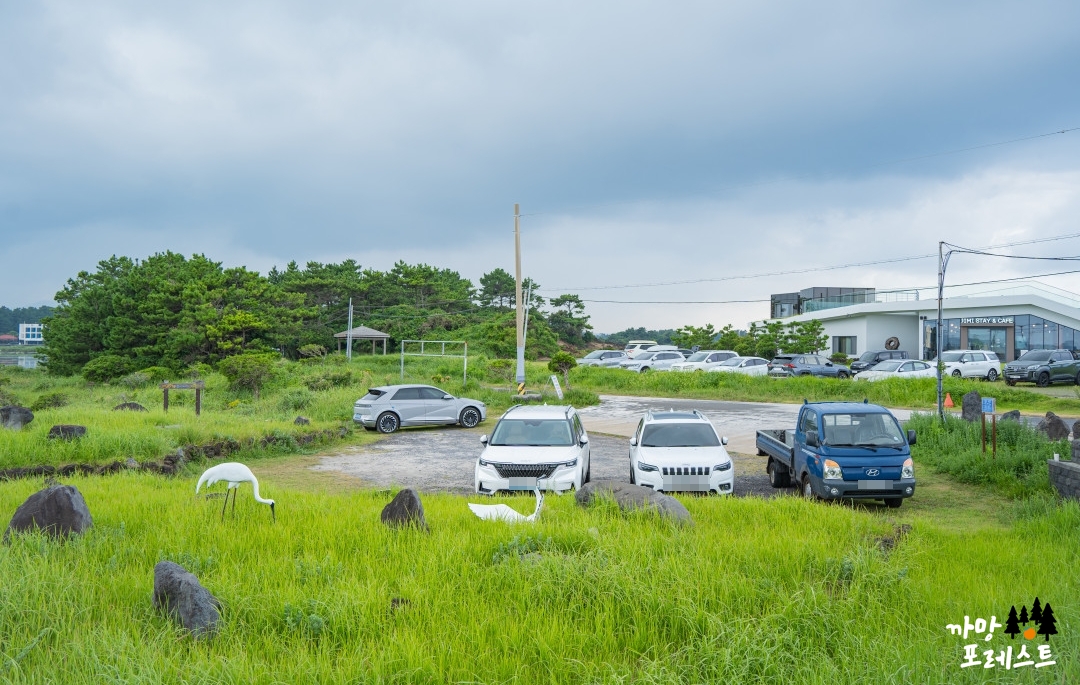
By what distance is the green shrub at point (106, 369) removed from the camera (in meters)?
44.6

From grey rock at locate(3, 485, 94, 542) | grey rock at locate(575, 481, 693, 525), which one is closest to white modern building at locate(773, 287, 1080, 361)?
grey rock at locate(575, 481, 693, 525)

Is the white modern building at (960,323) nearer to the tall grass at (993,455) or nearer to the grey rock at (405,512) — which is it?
the tall grass at (993,455)

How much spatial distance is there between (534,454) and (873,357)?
40.1 m

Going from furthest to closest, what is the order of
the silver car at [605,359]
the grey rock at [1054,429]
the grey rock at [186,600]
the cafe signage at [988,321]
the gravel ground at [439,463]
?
1. the silver car at [605,359]
2. the cafe signage at [988,321]
3. the grey rock at [1054,429]
4. the gravel ground at [439,463]
5. the grey rock at [186,600]

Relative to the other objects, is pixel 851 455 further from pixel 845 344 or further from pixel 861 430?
pixel 845 344

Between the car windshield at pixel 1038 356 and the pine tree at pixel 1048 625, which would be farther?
the car windshield at pixel 1038 356

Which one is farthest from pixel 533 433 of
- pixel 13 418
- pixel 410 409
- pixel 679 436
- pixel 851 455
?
pixel 13 418

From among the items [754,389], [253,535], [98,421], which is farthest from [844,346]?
[253,535]

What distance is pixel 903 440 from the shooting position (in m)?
Answer: 11.1

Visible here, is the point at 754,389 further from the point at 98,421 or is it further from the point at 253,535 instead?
the point at 253,535

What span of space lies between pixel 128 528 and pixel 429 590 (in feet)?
12.9

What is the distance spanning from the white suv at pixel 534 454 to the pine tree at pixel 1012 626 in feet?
22.0

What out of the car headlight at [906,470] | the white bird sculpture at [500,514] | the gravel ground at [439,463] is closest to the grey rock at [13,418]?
the gravel ground at [439,463]

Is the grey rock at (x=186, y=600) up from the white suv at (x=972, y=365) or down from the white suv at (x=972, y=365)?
down
